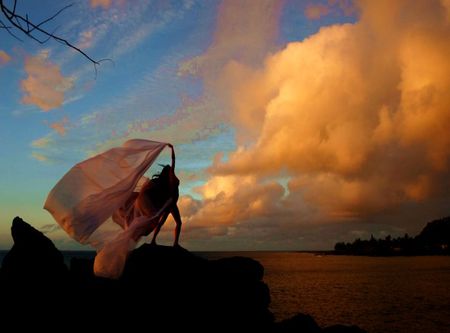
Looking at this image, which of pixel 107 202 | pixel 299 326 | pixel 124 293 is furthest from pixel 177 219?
pixel 299 326

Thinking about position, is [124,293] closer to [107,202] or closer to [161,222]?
[161,222]

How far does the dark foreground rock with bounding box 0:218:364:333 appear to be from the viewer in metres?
11.8

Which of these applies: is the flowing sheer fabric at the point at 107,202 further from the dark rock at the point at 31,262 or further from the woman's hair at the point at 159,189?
the dark rock at the point at 31,262

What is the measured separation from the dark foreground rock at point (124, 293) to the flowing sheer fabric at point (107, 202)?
49.6 inches

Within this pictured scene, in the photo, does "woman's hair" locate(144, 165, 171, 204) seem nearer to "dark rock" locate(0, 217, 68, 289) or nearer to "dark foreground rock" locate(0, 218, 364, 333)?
"dark foreground rock" locate(0, 218, 364, 333)

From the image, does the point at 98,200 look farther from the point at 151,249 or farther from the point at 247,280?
the point at 247,280

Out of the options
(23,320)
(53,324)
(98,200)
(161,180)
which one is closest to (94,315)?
(53,324)

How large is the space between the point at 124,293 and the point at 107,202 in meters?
2.70

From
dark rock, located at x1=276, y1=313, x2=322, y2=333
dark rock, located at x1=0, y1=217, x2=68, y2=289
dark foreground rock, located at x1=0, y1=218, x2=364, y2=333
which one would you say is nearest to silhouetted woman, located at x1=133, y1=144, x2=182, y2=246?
dark foreground rock, located at x1=0, y1=218, x2=364, y2=333

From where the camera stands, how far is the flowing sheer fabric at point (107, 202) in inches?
413

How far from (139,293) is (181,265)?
1.34 m

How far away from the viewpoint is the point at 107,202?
36.1ft

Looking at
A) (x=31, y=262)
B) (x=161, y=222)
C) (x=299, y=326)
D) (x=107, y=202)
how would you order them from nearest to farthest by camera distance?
(x=107, y=202), (x=161, y=222), (x=31, y=262), (x=299, y=326)

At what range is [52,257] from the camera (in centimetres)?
1296
